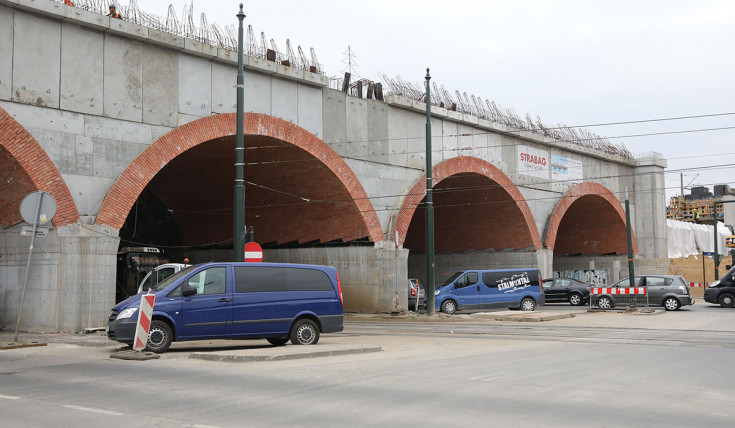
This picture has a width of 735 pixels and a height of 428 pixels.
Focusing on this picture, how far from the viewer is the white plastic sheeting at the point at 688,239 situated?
53969 mm

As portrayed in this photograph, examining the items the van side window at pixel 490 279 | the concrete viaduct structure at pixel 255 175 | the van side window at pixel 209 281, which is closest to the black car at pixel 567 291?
the concrete viaduct structure at pixel 255 175

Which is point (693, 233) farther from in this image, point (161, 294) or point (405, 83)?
point (161, 294)

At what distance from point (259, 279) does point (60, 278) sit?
6.25 meters

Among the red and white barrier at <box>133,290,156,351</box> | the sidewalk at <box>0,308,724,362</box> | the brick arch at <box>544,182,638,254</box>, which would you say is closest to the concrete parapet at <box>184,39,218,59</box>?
the sidewalk at <box>0,308,724,362</box>

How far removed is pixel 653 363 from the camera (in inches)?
451

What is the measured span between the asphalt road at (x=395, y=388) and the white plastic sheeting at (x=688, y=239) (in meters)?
42.3

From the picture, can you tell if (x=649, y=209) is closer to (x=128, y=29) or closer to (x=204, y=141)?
(x=204, y=141)

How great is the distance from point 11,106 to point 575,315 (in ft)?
63.6

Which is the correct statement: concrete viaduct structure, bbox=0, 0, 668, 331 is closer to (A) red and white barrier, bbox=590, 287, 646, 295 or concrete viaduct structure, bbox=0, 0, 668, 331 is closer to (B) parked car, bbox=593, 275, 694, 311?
(A) red and white barrier, bbox=590, 287, 646, 295

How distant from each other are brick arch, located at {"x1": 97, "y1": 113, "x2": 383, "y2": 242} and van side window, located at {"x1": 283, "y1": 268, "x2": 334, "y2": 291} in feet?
21.4

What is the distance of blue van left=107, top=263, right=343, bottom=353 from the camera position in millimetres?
13008

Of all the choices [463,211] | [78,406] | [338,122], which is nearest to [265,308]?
[78,406]

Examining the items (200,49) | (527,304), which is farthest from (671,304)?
(200,49)

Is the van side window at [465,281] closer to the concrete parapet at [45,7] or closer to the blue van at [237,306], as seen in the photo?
the blue van at [237,306]
